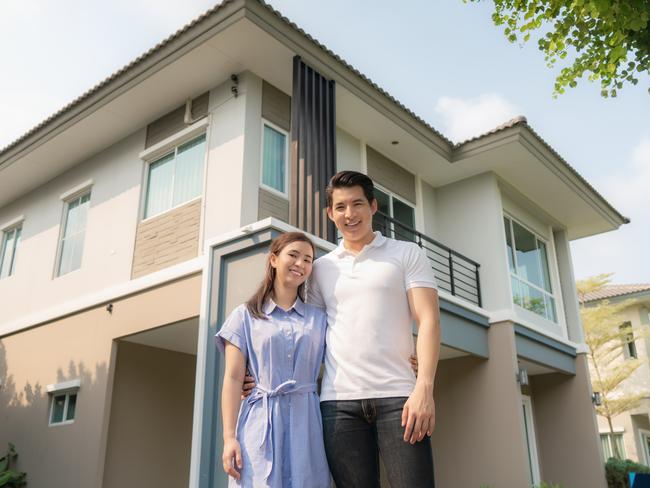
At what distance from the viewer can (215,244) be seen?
21.6ft

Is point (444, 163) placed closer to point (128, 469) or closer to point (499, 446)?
point (499, 446)

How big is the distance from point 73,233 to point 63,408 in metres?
2.81

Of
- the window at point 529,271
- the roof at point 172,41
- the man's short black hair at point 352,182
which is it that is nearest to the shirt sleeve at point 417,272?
the man's short black hair at point 352,182

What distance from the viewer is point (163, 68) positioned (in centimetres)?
762

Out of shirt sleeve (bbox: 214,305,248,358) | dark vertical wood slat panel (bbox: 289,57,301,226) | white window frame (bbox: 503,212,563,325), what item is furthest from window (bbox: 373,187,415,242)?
shirt sleeve (bbox: 214,305,248,358)

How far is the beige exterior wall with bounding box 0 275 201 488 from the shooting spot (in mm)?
7359

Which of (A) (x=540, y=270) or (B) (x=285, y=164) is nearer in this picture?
(B) (x=285, y=164)

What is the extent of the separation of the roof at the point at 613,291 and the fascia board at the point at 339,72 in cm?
1276

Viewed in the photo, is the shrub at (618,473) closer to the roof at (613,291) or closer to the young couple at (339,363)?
the roof at (613,291)

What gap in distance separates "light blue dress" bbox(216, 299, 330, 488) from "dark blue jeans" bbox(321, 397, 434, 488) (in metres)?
0.08

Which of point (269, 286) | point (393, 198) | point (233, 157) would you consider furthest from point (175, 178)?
point (269, 286)

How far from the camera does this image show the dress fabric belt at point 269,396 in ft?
7.60

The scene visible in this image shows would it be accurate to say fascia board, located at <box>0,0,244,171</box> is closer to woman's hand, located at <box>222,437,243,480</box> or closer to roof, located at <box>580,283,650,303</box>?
woman's hand, located at <box>222,437,243,480</box>

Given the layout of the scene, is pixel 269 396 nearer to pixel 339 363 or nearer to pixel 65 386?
pixel 339 363
